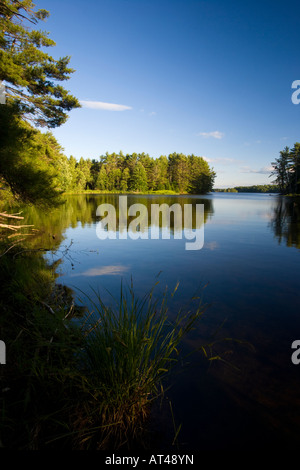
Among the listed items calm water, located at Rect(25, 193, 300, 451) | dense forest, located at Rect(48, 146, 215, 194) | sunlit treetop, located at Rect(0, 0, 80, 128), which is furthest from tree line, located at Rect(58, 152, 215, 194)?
calm water, located at Rect(25, 193, 300, 451)

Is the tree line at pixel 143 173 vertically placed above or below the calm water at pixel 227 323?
above

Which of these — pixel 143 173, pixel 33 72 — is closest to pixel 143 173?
pixel 143 173

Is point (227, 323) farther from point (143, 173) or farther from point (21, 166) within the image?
point (143, 173)

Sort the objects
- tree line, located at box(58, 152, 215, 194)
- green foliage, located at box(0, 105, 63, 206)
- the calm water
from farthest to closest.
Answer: tree line, located at box(58, 152, 215, 194) → green foliage, located at box(0, 105, 63, 206) → the calm water

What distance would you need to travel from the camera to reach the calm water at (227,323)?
108 inches

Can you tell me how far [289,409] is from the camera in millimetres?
2936

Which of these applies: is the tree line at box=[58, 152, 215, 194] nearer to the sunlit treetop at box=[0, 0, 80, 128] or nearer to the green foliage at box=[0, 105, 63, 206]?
the sunlit treetop at box=[0, 0, 80, 128]

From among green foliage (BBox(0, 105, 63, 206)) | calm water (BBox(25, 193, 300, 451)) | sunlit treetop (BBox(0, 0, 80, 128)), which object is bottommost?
calm water (BBox(25, 193, 300, 451))

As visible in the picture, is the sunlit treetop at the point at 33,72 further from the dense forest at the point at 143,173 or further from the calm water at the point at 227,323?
the dense forest at the point at 143,173

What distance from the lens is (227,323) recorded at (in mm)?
5008

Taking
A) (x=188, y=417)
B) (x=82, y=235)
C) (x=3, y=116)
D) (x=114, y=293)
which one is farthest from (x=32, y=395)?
(x=82, y=235)

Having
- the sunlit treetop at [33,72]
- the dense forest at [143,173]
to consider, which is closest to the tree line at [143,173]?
the dense forest at [143,173]

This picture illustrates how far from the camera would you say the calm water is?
2754 mm
